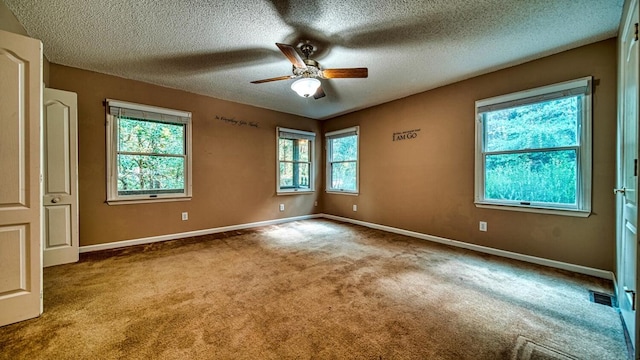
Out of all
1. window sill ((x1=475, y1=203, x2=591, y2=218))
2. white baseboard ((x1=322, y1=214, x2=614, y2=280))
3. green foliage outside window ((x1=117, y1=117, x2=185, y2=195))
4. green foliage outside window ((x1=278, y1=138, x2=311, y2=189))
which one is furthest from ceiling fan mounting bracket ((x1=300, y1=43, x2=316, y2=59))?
white baseboard ((x1=322, y1=214, x2=614, y2=280))

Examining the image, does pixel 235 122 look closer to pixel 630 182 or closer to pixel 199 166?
Result: pixel 199 166

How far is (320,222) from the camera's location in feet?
17.6

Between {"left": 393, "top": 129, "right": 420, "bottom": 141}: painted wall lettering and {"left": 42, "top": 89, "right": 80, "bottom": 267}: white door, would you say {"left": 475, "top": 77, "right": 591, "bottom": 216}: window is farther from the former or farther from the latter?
{"left": 42, "top": 89, "right": 80, "bottom": 267}: white door

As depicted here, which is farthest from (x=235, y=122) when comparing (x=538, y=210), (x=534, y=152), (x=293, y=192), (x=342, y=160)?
(x=538, y=210)

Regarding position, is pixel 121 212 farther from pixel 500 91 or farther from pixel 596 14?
pixel 596 14

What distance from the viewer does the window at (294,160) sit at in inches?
211

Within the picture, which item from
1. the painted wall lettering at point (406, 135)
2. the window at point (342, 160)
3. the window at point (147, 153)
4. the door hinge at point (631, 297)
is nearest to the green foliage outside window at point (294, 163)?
the window at point (342, 160)

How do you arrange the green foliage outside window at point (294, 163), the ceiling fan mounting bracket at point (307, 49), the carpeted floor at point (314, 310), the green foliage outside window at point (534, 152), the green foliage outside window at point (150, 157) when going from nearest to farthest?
the carpeted floor at point (314, 310) < the ceiling fan mounting bracket at point (307, 49) < the green foliage outside window at point (534, 152) < the green foliage outside window at point (150, 157) < the green foliage outside window at point (294, 163)

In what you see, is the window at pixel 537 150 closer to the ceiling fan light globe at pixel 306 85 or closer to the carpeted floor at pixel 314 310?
the carpeted floor at pixel 314 310

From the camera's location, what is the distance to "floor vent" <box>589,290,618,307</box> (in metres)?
2.03

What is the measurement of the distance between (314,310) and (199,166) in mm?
3361

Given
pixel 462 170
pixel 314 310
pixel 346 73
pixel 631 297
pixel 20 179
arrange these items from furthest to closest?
pixel 462 170, pixel 346 73, pixel 314 310, pixel 20 179, pixel 631 297

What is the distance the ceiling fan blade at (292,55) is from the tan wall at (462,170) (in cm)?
248

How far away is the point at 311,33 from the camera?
7.91 ft
